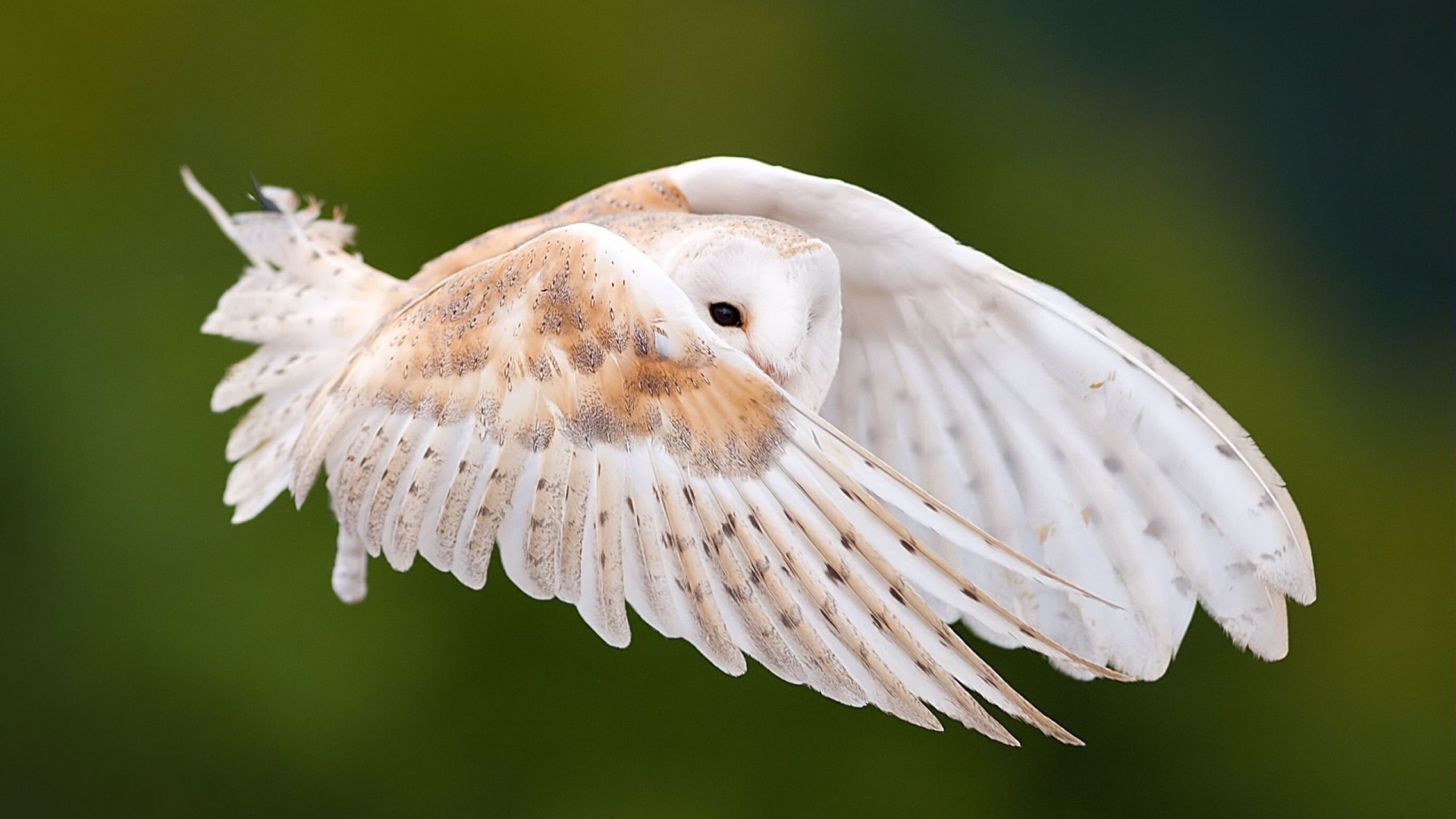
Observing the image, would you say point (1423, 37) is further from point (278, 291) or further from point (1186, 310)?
point (278, 291)

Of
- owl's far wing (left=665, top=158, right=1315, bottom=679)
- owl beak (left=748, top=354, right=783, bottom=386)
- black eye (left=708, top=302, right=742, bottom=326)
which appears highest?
black eye (left=708, top=302, right=742, bottom=326)

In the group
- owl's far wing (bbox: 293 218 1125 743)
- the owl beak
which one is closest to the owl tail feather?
owl's far wing (bbox: 293 218 1125 743)

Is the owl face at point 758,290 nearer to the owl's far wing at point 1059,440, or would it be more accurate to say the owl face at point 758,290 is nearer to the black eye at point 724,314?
the black eye at point 724,314

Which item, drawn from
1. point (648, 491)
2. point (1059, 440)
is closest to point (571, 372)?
point (648, 491)

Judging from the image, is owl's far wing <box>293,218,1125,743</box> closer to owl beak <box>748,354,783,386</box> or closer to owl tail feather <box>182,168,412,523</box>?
owl beak <box>748,354,783,386</box>

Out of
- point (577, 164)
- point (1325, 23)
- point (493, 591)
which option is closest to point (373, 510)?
point (493, 591)

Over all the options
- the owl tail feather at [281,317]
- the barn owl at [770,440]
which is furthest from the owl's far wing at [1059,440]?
the owl tail feather at [281,317]
